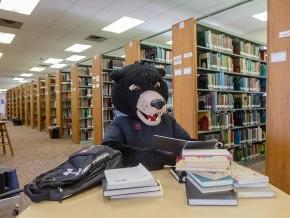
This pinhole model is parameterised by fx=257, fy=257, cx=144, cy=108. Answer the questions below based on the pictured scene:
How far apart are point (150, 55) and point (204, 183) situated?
13.2 feet

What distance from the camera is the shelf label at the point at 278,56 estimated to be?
2.34 metres

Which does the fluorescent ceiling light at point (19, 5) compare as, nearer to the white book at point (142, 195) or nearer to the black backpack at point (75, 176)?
the black backpack at point (75, 176)

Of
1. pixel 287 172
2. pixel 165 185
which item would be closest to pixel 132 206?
pixel 165 185

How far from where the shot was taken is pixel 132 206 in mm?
985

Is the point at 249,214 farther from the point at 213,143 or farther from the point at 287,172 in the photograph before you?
the point at 287,172

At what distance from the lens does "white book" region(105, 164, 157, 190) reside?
1.02 meters

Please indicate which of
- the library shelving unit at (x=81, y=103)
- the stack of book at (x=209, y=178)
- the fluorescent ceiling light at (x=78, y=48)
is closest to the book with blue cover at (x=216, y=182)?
the stack of book at (x=209, y=178)

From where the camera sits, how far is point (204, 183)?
101 cm

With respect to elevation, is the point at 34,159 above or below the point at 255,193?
below

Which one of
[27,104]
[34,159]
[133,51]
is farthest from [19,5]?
[27,104]

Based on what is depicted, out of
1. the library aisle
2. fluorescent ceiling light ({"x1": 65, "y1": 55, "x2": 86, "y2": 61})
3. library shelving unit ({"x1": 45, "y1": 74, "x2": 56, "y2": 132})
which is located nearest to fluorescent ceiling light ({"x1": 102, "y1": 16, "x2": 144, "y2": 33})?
the library aisle

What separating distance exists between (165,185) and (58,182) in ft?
1.57

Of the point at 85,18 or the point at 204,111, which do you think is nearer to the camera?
the point at 204,111

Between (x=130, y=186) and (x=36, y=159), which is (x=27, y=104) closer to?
(x=36, y=159)
